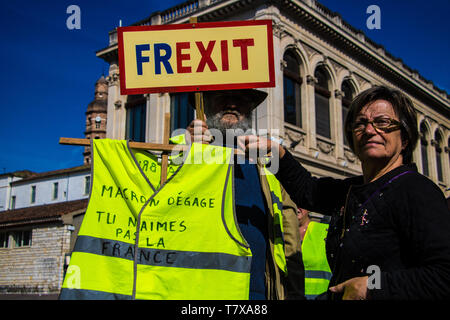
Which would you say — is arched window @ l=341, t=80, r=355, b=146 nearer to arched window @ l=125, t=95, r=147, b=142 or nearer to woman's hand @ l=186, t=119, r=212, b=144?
arched window @ l=125, t=95, r=147, b=142

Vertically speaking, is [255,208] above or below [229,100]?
below

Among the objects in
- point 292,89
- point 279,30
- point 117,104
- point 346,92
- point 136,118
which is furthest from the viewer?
point 117,104

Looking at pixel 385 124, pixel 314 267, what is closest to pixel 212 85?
pixel 385 124

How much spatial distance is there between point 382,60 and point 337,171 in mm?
7538

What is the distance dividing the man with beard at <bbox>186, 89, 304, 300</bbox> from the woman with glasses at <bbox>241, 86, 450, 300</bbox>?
28.0 inches

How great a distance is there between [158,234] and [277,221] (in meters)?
0.72

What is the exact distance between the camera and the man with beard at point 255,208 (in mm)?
2701

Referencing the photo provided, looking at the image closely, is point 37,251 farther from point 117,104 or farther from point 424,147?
point 424,147

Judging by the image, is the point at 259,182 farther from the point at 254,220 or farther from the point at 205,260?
the point at 205,260

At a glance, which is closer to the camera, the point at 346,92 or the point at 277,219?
the point at 277,219

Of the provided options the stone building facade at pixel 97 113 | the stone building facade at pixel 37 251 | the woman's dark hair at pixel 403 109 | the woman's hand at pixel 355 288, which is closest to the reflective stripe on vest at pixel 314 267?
the woman's dark hair at pixel 403 109

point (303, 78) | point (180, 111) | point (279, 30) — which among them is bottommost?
point (180, 111)

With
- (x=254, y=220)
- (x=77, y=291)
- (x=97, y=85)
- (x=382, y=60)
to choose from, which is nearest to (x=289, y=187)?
(x=254, y=220)

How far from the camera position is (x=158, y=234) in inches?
→ 105
